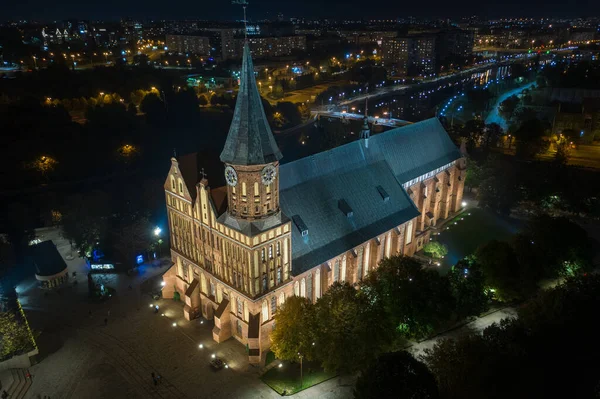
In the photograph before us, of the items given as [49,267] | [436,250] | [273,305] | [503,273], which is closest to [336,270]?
[273,305]

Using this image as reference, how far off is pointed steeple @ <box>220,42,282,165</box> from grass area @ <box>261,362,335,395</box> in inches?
1036

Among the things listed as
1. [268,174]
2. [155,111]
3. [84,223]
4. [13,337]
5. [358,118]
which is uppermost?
[268,174]

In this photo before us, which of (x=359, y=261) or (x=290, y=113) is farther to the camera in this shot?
(x=290, y=113)

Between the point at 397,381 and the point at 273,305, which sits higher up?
the point at 397,381

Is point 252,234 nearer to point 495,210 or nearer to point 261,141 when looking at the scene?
point 261,141

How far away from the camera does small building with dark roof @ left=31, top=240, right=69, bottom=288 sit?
254 ft

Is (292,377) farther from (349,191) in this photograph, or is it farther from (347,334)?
(349,191)

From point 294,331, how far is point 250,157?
21245 millimetres

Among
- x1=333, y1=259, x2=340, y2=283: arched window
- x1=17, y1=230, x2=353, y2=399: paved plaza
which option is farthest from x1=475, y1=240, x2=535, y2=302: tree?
x1=17, y1=230, x2=353, y2=399: paved plaza

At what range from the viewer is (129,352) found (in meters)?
62.7

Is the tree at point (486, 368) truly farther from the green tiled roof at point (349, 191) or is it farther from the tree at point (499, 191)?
the tree at point (499, 191)

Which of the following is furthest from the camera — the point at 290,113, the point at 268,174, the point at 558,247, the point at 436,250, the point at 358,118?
the point at 290,113

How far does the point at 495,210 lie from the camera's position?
101m

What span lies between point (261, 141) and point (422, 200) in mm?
44918
